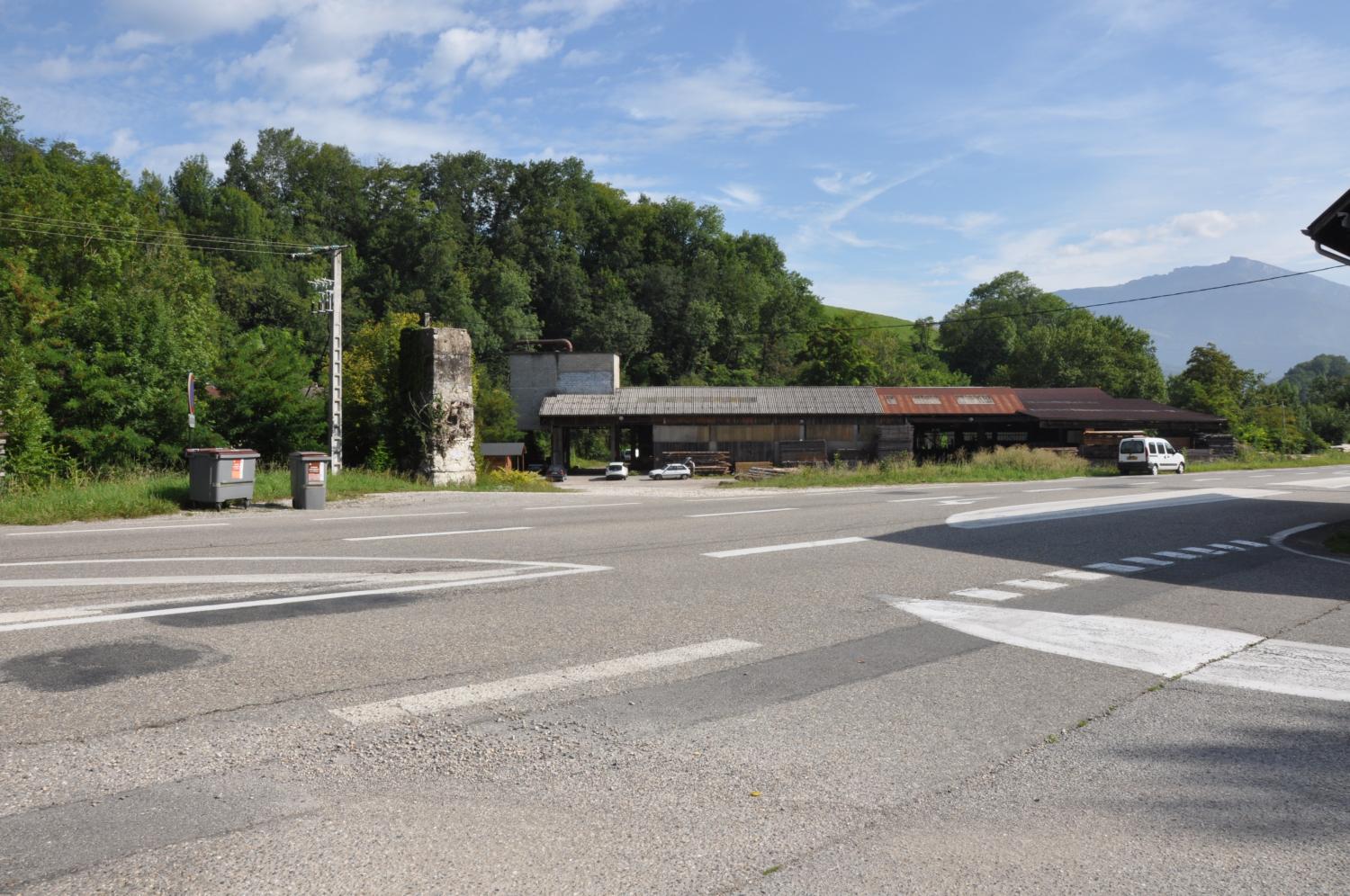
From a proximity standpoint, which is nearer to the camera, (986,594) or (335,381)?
(986,594)

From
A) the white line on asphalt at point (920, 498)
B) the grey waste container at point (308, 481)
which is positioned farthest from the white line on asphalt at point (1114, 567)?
the grey waste container at point (308, 481)

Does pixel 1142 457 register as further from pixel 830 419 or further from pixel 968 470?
pixel 830 419

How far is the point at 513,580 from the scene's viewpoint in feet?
29.6

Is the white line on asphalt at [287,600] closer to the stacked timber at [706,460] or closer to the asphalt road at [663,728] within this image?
the asphalt road at [663,728]

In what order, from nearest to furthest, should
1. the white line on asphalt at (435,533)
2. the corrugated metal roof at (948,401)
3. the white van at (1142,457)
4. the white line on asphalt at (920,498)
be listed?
the white line on asphalt at (435,533), the white line on asphalt at (920,498), the white van at (1142,457), the corrugated metal roof at (948,401)

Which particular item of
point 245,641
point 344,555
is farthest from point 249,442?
point 245,641

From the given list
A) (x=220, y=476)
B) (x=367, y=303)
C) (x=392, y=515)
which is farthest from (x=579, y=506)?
(x=367, y=303)

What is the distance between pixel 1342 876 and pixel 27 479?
23.6 metres

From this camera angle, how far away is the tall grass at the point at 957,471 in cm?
3203

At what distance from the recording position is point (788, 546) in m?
12.1

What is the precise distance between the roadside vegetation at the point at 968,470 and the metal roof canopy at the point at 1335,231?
16.2 meters

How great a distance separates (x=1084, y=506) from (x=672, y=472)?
30.9 meters

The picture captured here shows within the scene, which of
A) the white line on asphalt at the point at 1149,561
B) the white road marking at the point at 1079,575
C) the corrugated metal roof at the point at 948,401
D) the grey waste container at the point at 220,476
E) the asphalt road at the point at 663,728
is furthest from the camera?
the corrugated metal roof at the point at 948,401

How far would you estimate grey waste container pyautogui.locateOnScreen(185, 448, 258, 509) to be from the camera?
17.5 m
